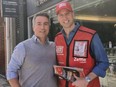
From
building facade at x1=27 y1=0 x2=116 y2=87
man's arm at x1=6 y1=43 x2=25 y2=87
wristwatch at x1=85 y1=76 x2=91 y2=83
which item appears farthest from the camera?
building facade at x1=27 y1=0 x2=116 y2=87

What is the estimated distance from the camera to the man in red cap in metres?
3.06

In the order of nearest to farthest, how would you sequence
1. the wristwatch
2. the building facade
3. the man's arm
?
the wristwatch → the man's arm → the building facade

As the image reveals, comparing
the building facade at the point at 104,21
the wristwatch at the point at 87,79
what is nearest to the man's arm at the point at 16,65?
the wristwatch at the point at 87,79

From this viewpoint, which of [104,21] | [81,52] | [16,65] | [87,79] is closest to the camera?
[87,79]

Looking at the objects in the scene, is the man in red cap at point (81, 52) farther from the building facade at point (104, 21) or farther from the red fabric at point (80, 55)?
the building facade at point (104, 21)

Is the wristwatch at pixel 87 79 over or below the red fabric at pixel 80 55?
below

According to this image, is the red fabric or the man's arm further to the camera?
the man's arm

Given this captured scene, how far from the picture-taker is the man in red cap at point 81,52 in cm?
306

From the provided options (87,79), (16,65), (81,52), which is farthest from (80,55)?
(16,65)

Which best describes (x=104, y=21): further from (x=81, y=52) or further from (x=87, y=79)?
(x=87, y=79)

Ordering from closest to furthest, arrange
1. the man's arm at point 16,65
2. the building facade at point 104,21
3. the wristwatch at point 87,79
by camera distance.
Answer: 1. the wristwatch at point 87,79
2. the man's arm at point 16,65
3. the building facade at point 104,21

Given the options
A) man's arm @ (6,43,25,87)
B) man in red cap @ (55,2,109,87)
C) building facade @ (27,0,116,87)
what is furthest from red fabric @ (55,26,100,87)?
building facade @ (27,0,116,87)

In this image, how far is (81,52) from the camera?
313 centimetres

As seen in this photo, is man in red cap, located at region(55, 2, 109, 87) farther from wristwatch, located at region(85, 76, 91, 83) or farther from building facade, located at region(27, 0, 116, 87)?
building facade, located at region(27, 0, 116, 87)
